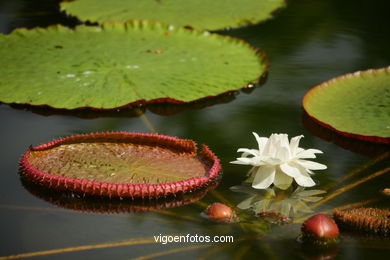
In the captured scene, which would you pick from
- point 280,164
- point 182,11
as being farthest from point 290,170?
point 182,11

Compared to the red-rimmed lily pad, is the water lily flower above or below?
above

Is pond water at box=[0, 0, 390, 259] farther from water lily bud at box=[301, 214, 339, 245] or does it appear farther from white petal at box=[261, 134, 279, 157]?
white petal at box=[261, 134, 279, 157]

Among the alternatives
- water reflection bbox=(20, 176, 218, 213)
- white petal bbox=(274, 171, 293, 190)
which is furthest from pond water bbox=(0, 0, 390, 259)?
white petal bbox=(274, 171, 293, 190)

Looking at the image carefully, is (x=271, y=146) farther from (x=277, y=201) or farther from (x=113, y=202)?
(x=113, y=202)

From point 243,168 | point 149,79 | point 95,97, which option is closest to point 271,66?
point 149,79

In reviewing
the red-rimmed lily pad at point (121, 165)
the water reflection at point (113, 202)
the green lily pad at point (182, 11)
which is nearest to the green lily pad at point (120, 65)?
the green lily pad at point (182, 11)

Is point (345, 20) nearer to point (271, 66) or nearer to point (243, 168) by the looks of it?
point (271, 66)
